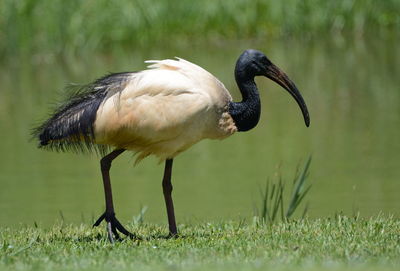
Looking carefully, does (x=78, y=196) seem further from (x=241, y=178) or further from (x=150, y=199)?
(x=241, y=178)

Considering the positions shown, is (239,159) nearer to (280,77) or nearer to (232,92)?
(232,92)

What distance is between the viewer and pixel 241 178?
12.5 metres

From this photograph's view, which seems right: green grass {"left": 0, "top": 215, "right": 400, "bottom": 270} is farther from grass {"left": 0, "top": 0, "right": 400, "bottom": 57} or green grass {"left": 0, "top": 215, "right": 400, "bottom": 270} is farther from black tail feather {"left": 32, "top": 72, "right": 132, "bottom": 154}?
grass {"left": 0, "top": 0, "right": 400, "bottom": 57}

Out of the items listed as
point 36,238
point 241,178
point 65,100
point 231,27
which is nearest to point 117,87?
point 65,100

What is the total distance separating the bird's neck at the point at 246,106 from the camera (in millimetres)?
8602

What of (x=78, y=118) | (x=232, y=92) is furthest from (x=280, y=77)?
(x=232, y=92)

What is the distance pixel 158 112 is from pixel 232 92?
891cm

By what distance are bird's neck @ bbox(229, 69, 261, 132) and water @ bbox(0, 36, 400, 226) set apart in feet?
5.34

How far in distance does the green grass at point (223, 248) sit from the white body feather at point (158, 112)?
72 centimetres

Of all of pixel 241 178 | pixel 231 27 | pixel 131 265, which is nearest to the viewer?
pixel 131 265

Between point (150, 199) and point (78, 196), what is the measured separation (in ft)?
2.51

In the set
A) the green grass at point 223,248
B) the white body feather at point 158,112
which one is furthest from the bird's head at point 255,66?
the green grass at point 223,248

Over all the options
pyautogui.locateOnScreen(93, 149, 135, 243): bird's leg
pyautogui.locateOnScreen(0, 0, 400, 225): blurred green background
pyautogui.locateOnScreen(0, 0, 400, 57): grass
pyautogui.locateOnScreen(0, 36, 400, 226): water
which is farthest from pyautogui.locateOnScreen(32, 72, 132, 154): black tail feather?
pyautogui.locateOnScreen(0, 0, 400, 57): grass

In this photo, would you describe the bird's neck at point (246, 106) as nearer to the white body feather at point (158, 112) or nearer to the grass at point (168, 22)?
the white body feather at point (158, 112)
